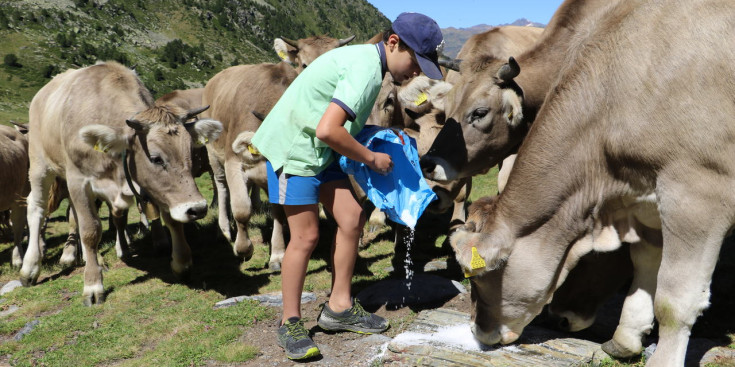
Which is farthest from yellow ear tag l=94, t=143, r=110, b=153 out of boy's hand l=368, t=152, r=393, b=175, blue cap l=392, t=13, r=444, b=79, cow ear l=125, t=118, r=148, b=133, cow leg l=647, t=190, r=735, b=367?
cow leg l=647, t=190, r=735, b=367

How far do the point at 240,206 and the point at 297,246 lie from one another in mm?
3105

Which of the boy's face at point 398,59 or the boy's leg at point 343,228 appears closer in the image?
the boy's face at point 398,59

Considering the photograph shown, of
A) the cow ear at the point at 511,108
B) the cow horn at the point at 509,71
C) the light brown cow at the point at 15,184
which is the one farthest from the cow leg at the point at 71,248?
the cow horn at the point at 509,71

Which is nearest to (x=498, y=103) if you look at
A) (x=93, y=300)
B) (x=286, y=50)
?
(x=93, y=300)

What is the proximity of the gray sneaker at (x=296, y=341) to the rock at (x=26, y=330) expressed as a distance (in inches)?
111

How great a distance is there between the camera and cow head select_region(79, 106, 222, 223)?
5.86 m

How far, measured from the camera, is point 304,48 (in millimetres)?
10055

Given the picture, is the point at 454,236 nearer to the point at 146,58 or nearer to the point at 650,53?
the point at 650,53

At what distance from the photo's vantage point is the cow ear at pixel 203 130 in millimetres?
6355

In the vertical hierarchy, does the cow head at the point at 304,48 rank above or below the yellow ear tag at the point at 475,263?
above

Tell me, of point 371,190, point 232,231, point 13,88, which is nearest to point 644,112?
point 371,190

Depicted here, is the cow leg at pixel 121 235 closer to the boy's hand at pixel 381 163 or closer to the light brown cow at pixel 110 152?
the light brown cow at pixel 110 152

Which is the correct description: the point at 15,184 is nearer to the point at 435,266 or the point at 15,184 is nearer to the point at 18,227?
the point at 18,227

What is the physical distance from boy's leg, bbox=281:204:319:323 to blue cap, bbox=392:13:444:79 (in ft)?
4.29
